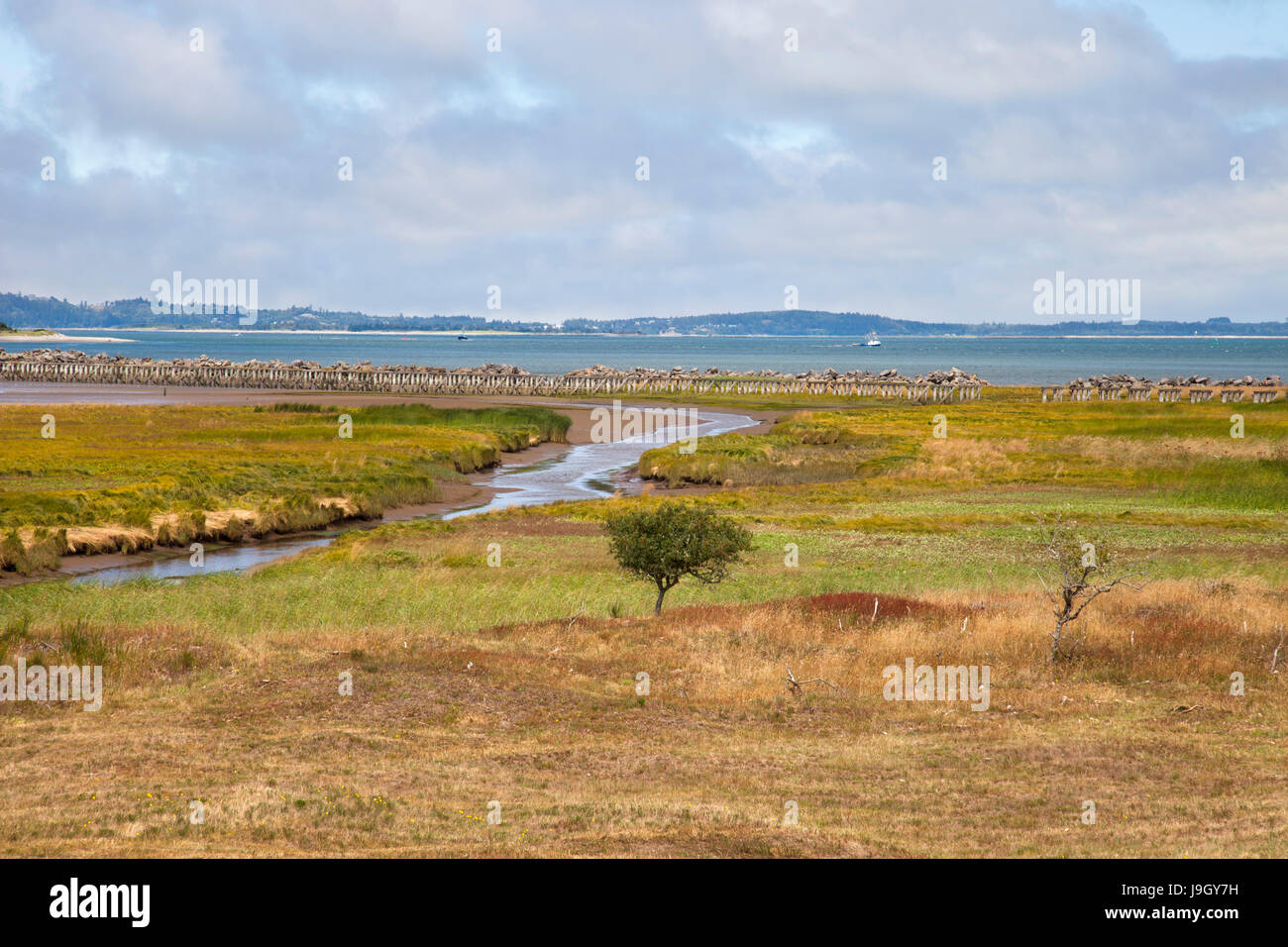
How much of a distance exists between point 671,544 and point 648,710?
31.0 feet

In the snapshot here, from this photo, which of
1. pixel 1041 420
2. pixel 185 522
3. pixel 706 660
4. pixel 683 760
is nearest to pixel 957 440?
pixel 1041 420

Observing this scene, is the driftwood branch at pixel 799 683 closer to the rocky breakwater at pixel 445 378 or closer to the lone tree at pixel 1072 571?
the lone tree at pixel 1072 571

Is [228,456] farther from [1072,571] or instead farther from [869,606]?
[1072,571]

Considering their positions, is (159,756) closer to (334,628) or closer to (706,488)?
(334,628)

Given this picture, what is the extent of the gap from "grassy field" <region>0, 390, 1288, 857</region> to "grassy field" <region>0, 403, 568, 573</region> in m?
7.64

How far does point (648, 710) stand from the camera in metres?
18.2

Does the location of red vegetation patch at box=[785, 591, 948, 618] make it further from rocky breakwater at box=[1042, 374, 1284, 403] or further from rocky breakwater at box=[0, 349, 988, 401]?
rocky breakwater at box=[0, 349, 988, 401]

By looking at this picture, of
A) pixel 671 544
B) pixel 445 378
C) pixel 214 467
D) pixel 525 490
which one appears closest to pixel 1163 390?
pixel 445 378

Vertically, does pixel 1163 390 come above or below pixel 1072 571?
above

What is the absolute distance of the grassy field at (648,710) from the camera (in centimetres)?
1184

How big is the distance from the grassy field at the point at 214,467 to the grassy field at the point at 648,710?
7642 mm

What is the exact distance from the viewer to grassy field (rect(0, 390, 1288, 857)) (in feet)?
38.9

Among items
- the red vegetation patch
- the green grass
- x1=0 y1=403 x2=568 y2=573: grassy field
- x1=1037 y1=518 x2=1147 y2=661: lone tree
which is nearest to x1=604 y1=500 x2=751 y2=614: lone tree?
the red vegetation patch

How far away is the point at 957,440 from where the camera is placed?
70.8 metres
